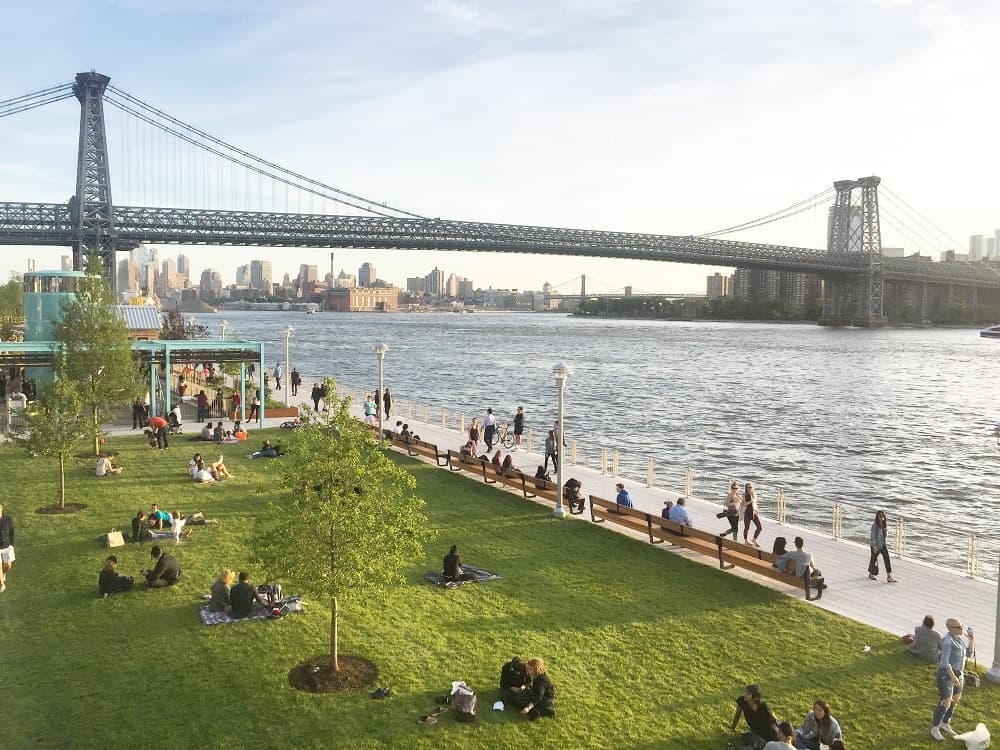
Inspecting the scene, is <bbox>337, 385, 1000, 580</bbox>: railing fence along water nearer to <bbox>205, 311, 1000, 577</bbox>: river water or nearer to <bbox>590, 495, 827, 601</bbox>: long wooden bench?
<bbox>205, 311, 1000, 577</bbox>: river water

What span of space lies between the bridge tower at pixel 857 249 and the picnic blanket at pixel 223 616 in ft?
388

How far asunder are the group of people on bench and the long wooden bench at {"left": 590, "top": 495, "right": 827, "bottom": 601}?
4623mm

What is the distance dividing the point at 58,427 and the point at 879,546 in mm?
14082

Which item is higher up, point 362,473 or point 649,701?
point 362,473

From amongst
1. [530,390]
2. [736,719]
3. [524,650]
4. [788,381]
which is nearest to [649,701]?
[736,719]

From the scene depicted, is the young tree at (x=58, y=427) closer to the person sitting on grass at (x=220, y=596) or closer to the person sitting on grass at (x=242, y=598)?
the person sitting on grass at (x=220, y=596)

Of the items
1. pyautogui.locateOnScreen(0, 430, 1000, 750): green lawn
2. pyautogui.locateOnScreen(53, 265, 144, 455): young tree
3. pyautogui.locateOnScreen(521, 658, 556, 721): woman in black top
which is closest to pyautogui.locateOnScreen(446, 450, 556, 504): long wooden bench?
pyautogui.locateOnScreen(0, 430, 1000, 750): green lawn

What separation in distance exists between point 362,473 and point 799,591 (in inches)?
262

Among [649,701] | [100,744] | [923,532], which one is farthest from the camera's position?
[923,532]

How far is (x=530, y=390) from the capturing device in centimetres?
5000

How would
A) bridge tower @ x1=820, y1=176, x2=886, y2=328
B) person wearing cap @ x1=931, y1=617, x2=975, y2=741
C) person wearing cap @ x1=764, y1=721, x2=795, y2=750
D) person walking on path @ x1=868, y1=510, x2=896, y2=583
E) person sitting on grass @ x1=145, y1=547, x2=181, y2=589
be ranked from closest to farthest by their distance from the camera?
person wearing cap @ x1=764, y1=721, x2=795, y2=750, person wearing cap @ x1=931, y1=617, x2=975, y2=741, person sitting on grass @ x1=145, y1=547, x2=181, y2=589, person walking on path @ x1=868, y1=510, x2=896, y2=583, bridge tower @ x1=820, y1=176, x2=886, y2=328

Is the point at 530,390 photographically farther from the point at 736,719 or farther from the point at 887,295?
the point at 887,295

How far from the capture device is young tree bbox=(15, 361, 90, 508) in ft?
49.5

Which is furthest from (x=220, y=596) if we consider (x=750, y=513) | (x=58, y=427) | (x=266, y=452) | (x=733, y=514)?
(x=266, y=452)
